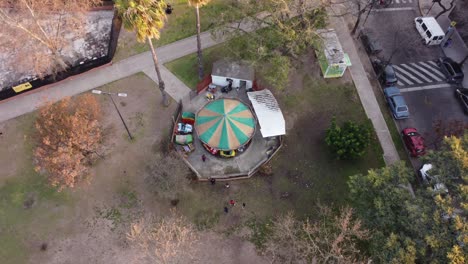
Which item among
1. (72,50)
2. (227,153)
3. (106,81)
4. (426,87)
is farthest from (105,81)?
(426,87)

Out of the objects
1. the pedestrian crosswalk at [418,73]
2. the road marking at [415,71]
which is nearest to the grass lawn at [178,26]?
the pedestrian crosswalk at [418,73]

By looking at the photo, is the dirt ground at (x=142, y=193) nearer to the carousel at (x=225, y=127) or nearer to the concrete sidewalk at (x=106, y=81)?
the concrete sidewalk at (x=106, y=81)

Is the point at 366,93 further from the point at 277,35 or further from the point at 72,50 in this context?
the point at 72,50

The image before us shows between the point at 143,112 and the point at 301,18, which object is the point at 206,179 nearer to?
the point at 143,112

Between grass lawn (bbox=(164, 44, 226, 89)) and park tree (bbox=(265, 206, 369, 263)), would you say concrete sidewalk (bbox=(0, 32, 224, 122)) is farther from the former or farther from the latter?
park tree (bbox=(265, 206, 369, 263))

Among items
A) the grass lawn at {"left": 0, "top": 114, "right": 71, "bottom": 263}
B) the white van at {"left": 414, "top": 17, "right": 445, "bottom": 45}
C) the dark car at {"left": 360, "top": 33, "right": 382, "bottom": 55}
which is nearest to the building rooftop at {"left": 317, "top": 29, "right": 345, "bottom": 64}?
the dark car at {"left": 360, "top": 33, "right": 382, "bottom": 55}

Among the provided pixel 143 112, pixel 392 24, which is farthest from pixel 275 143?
pixel 392 24

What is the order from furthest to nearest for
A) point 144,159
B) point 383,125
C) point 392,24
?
point 392,24
point 383,125
point 144,159
